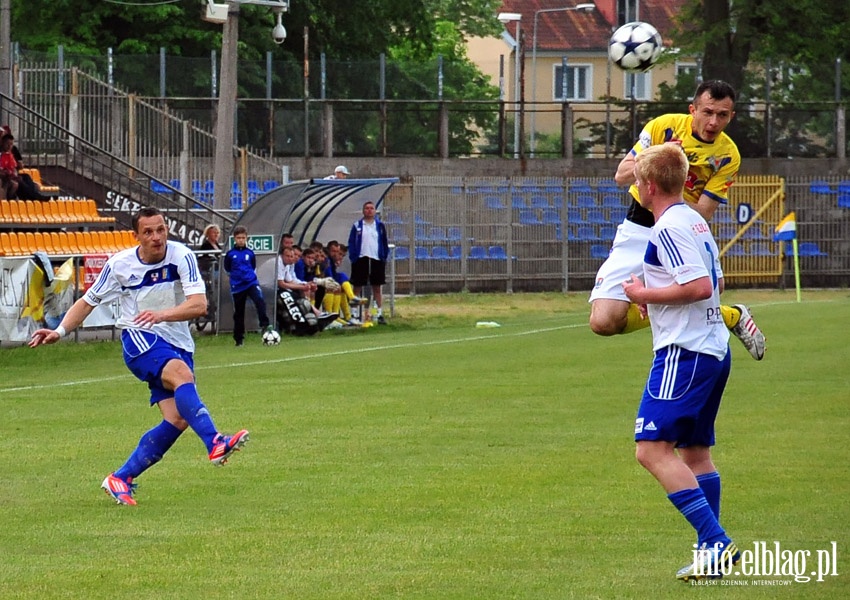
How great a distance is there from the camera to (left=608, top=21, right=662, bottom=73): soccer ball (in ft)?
43.7

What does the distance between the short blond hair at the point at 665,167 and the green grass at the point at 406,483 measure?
5.93 ft

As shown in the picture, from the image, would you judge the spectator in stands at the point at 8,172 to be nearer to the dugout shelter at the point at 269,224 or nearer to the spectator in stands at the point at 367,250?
the dugout shelter at the point at 269,224

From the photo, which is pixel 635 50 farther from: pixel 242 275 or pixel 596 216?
pixel 596 216

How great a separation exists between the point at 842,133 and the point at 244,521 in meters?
36.6

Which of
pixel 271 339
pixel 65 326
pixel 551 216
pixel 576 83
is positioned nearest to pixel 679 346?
pixel 65 326

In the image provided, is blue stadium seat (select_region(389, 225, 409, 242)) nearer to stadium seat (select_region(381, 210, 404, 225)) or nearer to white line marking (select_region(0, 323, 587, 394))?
stadium seat (select_region(381, 210, 404, 225))

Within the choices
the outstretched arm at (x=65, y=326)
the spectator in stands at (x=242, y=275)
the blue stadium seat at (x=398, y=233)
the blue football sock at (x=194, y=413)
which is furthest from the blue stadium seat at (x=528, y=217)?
the blue football sock at (x=194, y=413)

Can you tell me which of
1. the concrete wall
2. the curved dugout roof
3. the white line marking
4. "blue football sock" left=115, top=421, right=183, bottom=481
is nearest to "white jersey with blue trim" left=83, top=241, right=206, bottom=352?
"blue football sock" left=115, top=421, right=183, bottom=481

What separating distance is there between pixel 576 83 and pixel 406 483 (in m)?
67.1

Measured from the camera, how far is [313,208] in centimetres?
2748

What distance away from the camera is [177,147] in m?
34.4

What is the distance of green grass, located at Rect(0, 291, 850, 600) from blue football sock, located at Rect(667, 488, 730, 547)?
0.86ft

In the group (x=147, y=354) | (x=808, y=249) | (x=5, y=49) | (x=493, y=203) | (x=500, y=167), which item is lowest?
(x=147, y=354)

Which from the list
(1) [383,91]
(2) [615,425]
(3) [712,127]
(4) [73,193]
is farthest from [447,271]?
(3) [712,127]
